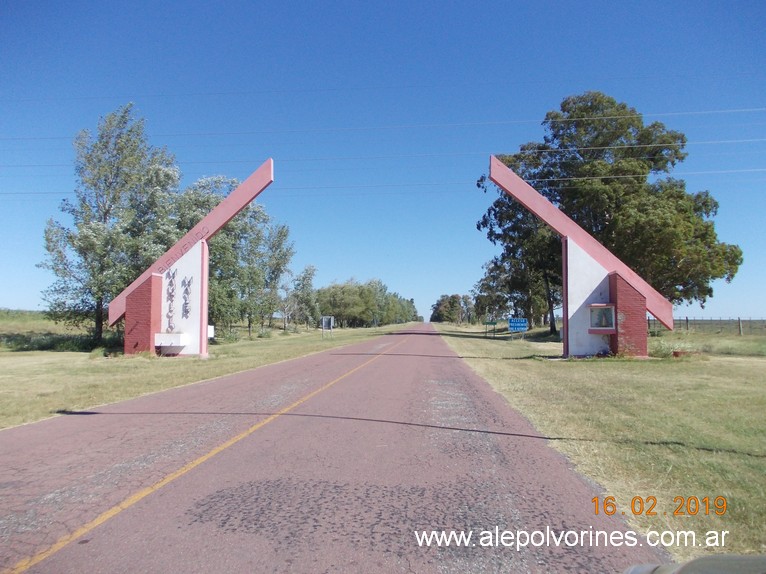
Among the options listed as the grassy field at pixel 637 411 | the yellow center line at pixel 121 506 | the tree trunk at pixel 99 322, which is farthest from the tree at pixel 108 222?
the yellow center line at pixel 121 506

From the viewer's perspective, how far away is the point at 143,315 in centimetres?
2855

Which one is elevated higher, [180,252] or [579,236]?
[579,236]

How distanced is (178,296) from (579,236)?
2078cm

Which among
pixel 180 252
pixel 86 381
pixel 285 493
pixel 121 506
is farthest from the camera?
pixel 180 252

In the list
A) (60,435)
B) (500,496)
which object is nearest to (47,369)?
(60,435)

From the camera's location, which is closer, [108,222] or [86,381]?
[86,381]

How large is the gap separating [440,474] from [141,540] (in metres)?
3.37

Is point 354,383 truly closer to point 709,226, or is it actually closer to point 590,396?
point 590,396

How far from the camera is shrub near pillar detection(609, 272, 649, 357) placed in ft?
82.7

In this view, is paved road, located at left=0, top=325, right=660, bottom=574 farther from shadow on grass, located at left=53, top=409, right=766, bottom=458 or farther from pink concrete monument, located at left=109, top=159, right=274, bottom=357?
pink concrete monument, located at left=109, top=159, right=274, bottom=357

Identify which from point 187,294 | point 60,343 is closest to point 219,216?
point 187,294

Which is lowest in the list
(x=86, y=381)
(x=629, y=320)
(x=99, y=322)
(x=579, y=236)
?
(x=86, y=381)

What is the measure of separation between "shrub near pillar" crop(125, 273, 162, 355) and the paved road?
1824cm
